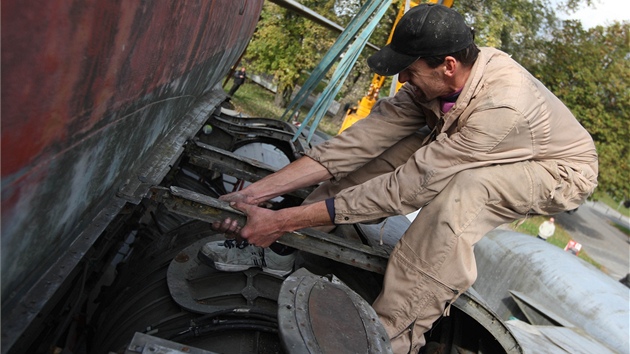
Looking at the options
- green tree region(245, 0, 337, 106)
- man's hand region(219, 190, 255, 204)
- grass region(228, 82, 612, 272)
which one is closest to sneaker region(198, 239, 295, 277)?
man's hand region(219, 190, 255, 204)

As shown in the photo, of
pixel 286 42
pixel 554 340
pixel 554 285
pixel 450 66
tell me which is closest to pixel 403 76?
pixel 450 66

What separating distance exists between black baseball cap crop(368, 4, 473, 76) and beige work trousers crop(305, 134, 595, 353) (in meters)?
0.58

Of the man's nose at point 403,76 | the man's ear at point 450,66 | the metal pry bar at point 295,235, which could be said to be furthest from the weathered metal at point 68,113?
the man's ear at point 450,66

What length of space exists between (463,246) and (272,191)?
1.03 metres

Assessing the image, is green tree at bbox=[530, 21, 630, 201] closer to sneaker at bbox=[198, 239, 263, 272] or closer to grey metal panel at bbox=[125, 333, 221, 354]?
sneaker at bbox=[198, 239, 263, 272]

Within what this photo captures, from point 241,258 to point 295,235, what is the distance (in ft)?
1.08

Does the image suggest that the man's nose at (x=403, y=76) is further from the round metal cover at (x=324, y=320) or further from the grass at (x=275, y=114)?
the grass at (x=275, y=114)

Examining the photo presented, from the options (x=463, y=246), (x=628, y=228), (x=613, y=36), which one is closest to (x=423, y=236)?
(x=463, y=246)

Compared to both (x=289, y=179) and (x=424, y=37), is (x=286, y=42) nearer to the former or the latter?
(x=289, y=179)

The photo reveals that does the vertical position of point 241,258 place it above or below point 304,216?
below

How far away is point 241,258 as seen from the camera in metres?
2.57

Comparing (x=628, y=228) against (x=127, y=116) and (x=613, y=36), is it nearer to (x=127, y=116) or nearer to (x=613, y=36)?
(x=613, y=36)

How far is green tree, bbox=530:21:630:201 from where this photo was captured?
18828 mm

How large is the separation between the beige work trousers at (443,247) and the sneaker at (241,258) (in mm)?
521
